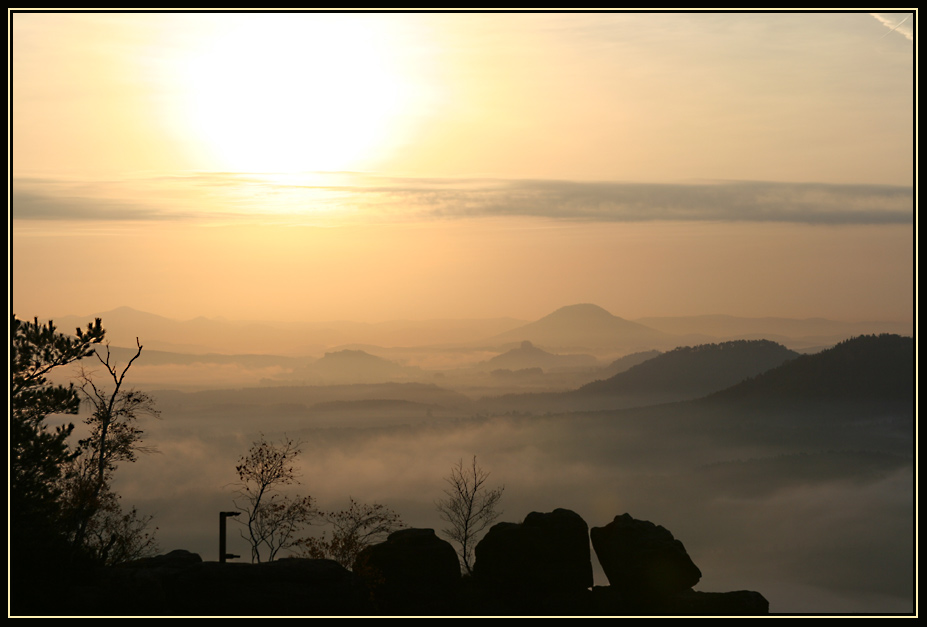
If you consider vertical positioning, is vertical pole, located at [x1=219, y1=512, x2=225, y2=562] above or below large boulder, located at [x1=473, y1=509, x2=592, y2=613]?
above

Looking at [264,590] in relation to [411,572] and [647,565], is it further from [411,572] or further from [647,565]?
[647,565]

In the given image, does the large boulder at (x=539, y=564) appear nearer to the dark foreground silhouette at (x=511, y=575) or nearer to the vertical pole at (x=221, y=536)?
the dark foreground silhouette at (x=511, y=575)

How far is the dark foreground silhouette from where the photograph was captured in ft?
139

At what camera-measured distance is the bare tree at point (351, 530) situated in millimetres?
51406

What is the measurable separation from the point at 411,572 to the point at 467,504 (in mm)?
19812

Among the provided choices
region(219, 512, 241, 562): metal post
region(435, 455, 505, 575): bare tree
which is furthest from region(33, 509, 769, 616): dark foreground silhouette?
region(435, 455, 505, 575): bare tree

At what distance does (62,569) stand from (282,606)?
10348mm

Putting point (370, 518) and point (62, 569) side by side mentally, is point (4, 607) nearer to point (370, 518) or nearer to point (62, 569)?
point (62, 569)

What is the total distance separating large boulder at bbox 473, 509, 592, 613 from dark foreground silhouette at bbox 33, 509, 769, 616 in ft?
0.21

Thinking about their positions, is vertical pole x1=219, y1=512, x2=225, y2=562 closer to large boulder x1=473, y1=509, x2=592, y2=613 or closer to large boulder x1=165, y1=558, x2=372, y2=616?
large boulder x1=165, y1=558, x2=372, y2=616

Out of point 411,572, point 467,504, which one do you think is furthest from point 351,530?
point 467,504

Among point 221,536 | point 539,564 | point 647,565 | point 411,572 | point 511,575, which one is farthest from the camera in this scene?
point 539,564

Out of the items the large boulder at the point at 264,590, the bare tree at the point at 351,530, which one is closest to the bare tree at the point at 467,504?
the bare tree at the point at 351,530

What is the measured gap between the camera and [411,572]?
50062 millimetres
